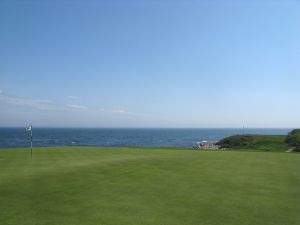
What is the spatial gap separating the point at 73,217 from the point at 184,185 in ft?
17.4

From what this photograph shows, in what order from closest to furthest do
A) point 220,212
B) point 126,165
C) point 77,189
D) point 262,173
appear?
point 220,212 → point 77,189 → point 262,173 → point 126,165

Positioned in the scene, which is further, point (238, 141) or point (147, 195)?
point (238, 141)

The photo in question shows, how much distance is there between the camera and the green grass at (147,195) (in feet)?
28.8

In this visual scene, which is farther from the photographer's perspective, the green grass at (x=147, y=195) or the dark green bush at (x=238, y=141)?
the dark green bush at (x=238, y=141)

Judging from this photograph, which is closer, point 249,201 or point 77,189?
point 249,201

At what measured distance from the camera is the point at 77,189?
11898 millimetres

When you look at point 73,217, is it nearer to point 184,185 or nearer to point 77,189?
point 77,189

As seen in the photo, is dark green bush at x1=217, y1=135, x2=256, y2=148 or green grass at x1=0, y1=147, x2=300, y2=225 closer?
green grass at x1=0, y1=147, x2=300, y2=225

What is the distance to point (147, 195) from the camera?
11.0 m

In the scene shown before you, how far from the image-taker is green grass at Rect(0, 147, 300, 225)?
28.8ft

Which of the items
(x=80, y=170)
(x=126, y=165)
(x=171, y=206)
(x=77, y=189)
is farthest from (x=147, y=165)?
(x=171, y=206)

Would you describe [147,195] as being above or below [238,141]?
above

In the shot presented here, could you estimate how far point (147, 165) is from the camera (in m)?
17.9

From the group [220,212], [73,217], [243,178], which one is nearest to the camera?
[73,217]
